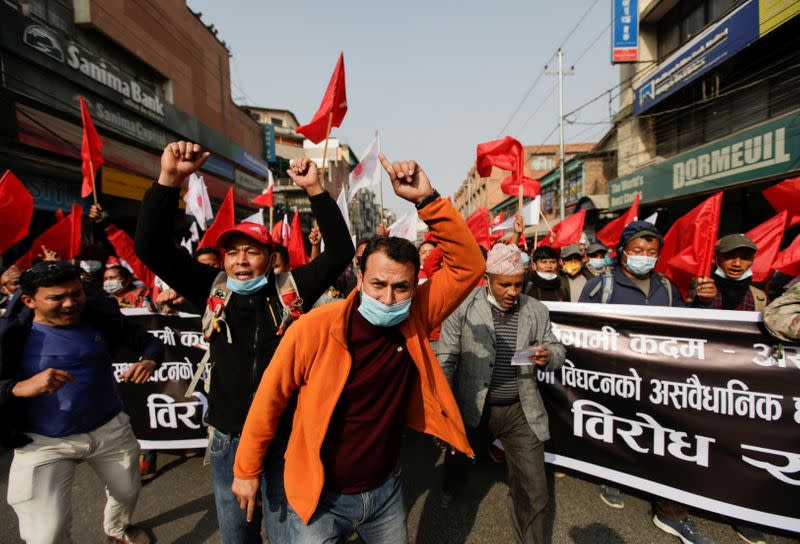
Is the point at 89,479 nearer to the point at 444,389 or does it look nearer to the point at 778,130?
the point at 444,389

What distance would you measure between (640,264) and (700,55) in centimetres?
1146

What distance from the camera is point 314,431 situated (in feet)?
5.17

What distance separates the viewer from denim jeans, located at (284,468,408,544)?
160 centimetres

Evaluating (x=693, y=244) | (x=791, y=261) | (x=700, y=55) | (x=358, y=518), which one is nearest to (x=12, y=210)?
(x=358, y=518)

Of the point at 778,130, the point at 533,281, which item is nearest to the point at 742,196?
the point at 778,130

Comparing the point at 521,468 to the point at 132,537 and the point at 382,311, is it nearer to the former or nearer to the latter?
the point at 382,311

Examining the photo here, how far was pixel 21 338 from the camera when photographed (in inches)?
85.7

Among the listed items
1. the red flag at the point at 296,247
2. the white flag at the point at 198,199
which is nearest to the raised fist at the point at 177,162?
the red flag at the point at 296,247

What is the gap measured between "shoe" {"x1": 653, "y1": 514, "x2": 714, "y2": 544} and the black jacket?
9.00 feet

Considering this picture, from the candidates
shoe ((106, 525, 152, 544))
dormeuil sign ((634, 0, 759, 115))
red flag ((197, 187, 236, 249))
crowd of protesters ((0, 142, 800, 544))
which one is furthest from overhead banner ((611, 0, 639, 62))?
shoe ((106, 525, 152, 544))

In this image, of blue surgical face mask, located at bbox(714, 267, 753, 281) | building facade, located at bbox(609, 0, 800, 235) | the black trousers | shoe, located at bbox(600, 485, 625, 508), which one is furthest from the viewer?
building facade, located at bbox(609, 0, 800, 235)

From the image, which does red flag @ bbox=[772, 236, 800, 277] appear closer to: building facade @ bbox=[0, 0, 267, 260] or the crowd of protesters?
the crowd of protesters

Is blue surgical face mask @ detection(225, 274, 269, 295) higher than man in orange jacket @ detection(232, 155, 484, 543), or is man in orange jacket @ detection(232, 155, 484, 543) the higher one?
blue surgical face mask @ detection(225, 274, 269, 295)

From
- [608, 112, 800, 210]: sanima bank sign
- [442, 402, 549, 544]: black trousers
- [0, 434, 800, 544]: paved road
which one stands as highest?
[608, 112, 800, 210]: sanima bank sign
